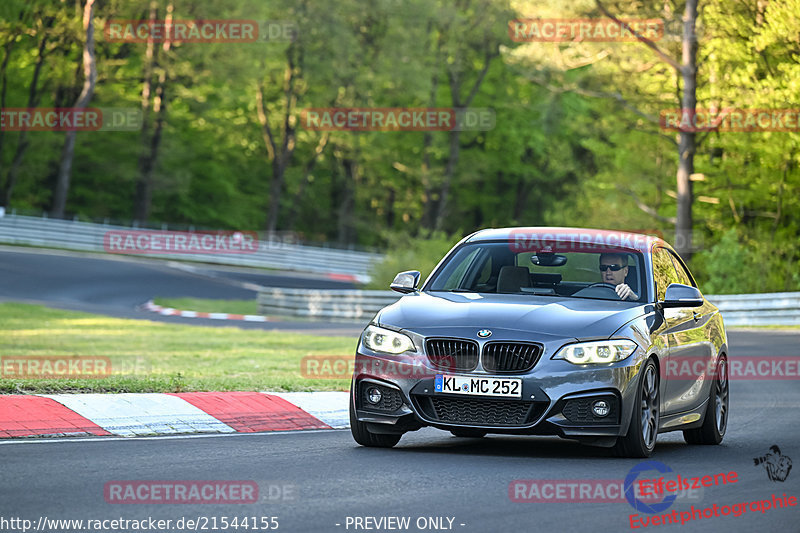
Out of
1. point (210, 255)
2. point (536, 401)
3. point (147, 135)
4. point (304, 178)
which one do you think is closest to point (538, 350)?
point (536, 401)

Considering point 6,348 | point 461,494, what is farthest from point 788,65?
point 461,494

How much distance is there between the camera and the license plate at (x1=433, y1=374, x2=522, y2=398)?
30.0 ft

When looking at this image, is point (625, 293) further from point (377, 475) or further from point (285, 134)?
point (285, 134)

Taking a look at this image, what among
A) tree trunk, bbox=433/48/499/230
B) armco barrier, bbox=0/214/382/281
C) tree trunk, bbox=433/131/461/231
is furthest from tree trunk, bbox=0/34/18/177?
tree trunk, bbox=433/131/461/231

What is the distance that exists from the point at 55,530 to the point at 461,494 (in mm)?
2432

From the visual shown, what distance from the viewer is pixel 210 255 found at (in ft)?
189

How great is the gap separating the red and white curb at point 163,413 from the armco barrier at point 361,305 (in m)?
23.3

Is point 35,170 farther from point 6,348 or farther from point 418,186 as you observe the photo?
point 6,348

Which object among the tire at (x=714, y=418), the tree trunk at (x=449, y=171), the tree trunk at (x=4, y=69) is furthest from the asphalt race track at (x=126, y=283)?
the tree trunk at (x=449, y=171)

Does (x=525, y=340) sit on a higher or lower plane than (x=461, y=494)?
higher

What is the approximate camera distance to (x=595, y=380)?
919cm

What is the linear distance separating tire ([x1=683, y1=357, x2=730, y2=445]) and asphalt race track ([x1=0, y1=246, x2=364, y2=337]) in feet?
59.7

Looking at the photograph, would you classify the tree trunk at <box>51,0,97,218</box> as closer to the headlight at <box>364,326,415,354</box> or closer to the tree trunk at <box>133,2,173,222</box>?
the tree trunk at <box>133,2,173,222</box>

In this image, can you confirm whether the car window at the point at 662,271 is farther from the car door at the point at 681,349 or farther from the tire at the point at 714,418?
the tire at the point at 714,418
